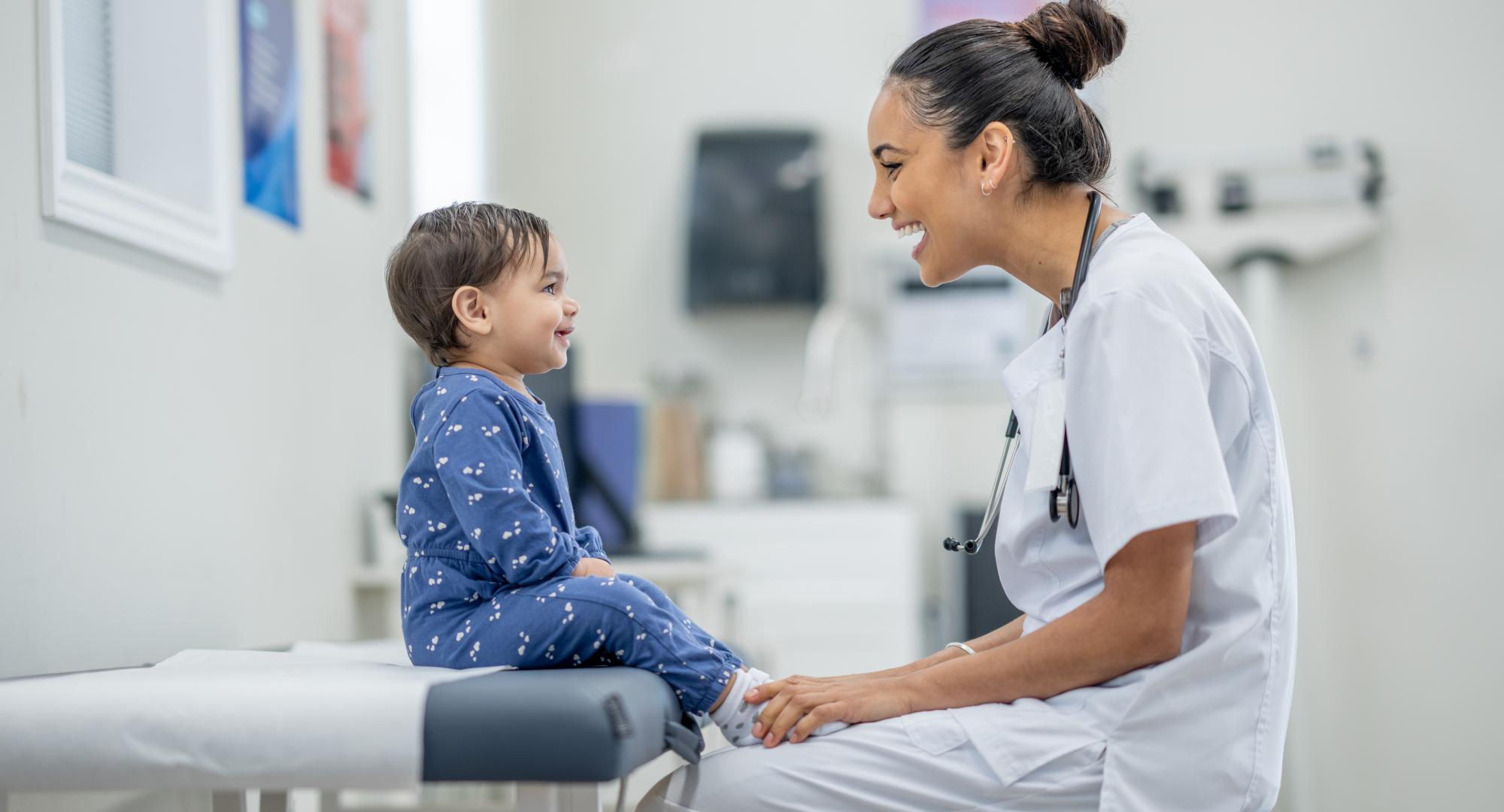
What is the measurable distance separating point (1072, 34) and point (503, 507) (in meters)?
0.76

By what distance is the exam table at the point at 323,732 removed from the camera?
0.93 meters

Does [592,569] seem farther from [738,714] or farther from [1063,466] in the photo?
[1063,466]

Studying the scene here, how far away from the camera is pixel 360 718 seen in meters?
0.94

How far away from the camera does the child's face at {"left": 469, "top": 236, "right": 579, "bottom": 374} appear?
4.31ft

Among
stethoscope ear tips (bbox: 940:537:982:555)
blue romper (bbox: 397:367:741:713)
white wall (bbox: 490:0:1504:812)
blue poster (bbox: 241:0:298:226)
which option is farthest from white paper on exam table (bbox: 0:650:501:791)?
white wall (bbox: 490:0:1504:812)

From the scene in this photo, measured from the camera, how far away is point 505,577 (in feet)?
3.99

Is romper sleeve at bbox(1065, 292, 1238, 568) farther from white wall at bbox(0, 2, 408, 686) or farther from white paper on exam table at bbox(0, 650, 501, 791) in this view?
white wall at bbox(0, 2, 408, 686)

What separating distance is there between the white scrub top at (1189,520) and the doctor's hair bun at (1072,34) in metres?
0.26

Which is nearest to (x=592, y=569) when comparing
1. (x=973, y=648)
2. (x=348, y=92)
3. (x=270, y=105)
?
(x=973, y=648)

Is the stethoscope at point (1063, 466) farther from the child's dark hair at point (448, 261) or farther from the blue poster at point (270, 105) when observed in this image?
the blue poster at point (270, 105)

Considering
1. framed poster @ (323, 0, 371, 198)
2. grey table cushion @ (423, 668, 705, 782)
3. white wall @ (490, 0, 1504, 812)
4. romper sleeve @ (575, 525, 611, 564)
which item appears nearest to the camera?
grey table cushion @ (423, 668, 705, 782)

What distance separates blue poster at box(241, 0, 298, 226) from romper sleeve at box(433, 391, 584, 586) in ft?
3.48

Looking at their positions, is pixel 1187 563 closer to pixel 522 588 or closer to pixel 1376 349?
pixel 522 588

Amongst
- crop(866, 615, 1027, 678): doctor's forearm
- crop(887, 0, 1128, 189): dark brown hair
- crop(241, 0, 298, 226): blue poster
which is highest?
crop(241, 0, 298, 226): blue poster
